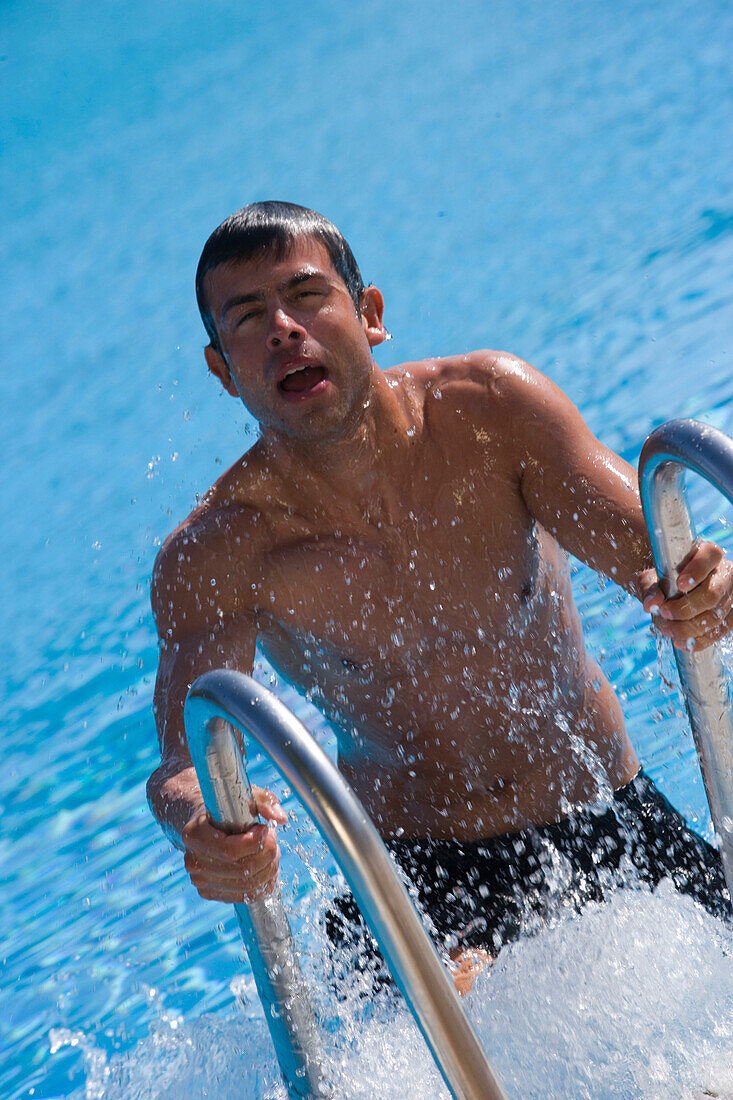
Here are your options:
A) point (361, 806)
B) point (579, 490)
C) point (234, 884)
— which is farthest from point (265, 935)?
point (579, 490)

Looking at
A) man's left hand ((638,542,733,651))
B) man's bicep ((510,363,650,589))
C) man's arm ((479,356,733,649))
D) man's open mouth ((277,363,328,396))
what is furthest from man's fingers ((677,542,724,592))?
man's open mouth ((277,363,328,396))

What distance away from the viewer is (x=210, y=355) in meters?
2.26

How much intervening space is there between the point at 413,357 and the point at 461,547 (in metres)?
4.56

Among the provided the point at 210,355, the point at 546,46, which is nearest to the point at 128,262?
the point at 546,46

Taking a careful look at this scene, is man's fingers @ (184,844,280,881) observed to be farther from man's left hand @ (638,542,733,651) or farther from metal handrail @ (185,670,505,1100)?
man's left hand @ (638,542,733,651)

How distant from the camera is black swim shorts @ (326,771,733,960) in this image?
214 centimetres

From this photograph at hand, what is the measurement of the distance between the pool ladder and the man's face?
0.72 meters

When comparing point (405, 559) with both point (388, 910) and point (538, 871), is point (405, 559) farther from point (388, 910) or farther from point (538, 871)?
point (388, 910)

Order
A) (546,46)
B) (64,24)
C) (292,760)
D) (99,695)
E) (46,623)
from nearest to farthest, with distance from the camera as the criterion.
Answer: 1. (292,760)
2. (99,695)
3. (46,623)
4. (546,46)
5. (64,24)

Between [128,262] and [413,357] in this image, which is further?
[128,262]

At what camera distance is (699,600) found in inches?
58.2

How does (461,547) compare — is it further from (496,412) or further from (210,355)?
(210,355)

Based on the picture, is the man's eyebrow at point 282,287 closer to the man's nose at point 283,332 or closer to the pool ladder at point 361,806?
the man's nose at point 283,332

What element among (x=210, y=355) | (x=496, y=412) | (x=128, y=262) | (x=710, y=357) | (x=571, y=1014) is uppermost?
(x=128, y=262)
